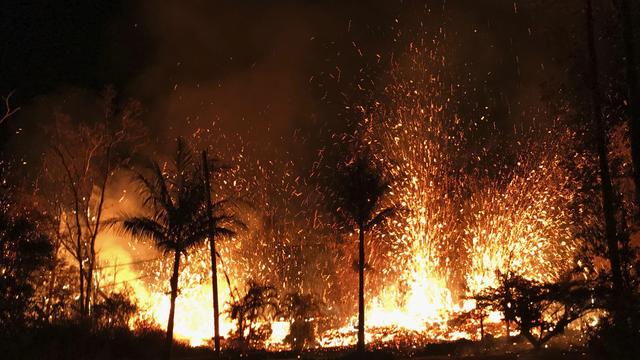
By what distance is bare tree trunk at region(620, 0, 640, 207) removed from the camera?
16.2 m

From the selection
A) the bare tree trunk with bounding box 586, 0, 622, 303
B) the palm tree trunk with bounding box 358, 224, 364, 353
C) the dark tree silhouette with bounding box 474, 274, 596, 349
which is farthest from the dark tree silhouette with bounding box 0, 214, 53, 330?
the bare tree trunk with bounding box 586, 0, 622, 303

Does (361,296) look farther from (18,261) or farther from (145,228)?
(18,261)

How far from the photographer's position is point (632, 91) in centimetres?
1647

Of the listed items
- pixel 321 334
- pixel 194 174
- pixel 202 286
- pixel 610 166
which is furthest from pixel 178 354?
pixel 610 166

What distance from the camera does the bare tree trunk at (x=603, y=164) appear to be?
16219mm

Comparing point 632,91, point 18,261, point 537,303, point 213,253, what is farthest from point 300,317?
point 632,91

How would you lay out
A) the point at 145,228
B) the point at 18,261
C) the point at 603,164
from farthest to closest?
the point at 18,261
the point at 145,228
the point at 603,164

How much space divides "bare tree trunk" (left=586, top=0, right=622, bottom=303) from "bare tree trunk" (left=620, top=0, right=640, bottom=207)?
2.60 ft

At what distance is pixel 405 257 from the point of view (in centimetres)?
3519

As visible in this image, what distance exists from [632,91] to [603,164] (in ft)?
6.74

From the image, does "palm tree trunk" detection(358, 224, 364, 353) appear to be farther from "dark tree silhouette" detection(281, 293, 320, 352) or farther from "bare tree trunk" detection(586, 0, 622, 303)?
"bare tree trunk" detection(586, 0, 622, 303)

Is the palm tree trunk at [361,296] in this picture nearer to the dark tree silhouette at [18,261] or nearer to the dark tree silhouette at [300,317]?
the dark tree silhouette at [300,317]

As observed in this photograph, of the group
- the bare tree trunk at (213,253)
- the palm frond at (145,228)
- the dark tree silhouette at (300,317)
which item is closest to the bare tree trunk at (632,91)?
the bare tree trunk at (213,253)

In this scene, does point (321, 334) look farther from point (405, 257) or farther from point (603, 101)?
point (603, 101)
